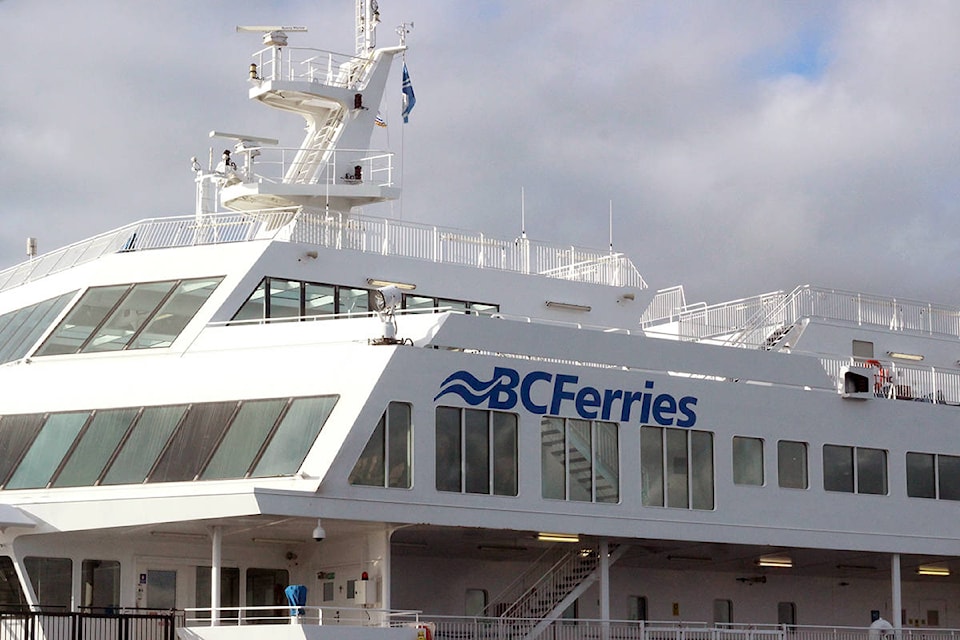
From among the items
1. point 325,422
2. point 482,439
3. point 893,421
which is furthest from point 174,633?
point 893,421

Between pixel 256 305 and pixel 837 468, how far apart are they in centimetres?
1339

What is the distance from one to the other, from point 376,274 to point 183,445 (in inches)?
280

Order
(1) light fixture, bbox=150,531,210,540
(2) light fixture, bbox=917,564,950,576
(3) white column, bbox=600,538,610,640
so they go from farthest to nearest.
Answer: (2) light fixture, bbox=917,564,950,576 < (3) white column, bbox=600,538,610,640 < (1) light fixture, bbox=150,531,210,540

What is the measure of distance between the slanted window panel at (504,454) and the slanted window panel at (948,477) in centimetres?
1181

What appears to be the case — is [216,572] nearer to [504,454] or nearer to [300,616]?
[300,616]

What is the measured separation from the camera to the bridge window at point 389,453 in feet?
93.8

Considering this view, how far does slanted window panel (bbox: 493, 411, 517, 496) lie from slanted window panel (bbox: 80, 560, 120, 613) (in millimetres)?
7493

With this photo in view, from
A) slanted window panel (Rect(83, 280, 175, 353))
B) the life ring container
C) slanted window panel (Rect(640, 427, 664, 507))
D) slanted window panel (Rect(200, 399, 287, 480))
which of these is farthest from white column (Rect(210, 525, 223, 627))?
the life ring container

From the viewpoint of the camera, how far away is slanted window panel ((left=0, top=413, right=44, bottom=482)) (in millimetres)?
30156

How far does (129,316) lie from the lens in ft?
106

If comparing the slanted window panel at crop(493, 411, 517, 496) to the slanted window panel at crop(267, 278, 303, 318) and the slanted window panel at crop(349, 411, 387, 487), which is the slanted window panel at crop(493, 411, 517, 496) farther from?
the slanted window panel at crop(267, 278, 303, 318)

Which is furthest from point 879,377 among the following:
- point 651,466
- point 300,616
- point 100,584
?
point 100,584

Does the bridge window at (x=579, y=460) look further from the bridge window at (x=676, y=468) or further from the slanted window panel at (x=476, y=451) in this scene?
the slanted window panel at (x=476, y=451)

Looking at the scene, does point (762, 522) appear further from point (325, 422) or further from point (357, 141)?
point (357, 141)
